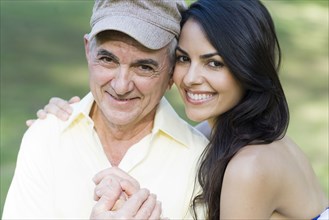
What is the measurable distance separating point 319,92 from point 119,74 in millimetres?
5186

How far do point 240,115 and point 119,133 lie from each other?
0.50 metres

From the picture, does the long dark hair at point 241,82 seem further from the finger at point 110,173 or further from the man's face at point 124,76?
the finger at point 110,173

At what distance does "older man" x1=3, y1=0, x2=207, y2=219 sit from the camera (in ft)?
9.37

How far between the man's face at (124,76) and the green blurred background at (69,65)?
103 inches

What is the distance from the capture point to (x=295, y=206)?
3.04 m

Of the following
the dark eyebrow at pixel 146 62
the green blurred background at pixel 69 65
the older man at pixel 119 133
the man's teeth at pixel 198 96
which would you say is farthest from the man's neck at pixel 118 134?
the green blurred background at pixel 69 65

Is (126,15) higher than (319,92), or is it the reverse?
(126,15)

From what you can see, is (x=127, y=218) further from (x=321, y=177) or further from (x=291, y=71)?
(x=291, y=71)

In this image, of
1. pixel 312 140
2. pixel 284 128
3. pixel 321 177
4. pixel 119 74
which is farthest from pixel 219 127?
pixel 312 140

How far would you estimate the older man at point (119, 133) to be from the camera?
2855mm

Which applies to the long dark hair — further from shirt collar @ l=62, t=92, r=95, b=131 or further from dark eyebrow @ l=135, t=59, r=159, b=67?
shirt collar @ l=62, t=92, r=95, b=131

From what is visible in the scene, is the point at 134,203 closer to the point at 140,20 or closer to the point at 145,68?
the point at 145,68

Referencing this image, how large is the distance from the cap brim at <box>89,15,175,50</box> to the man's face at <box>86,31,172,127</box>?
3 centimetres

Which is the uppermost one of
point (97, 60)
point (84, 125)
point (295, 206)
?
point (97, 60)
